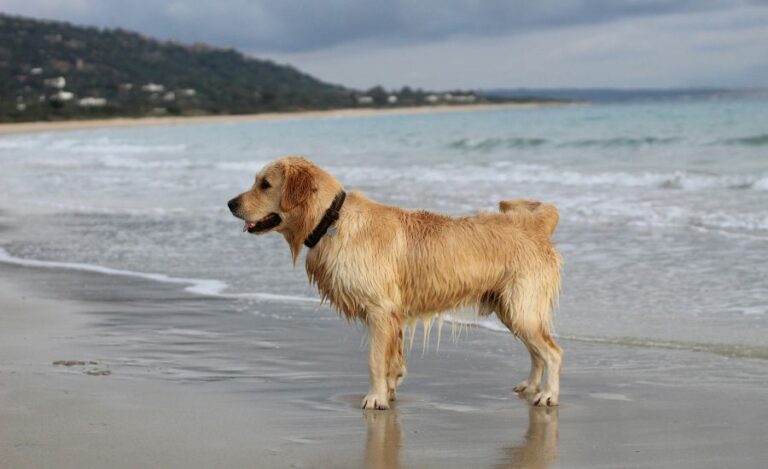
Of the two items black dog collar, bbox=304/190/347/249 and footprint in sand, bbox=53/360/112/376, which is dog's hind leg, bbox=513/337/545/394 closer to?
black dog collar, bbox=304/190/347/249

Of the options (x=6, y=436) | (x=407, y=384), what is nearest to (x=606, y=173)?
(x=407, y=384)

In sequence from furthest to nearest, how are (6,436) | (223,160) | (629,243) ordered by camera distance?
(223,160) < (629,243) < (6,436)

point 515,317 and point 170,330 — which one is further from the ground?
point 515,317

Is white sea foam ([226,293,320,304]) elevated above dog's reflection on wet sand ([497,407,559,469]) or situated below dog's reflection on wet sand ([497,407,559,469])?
below

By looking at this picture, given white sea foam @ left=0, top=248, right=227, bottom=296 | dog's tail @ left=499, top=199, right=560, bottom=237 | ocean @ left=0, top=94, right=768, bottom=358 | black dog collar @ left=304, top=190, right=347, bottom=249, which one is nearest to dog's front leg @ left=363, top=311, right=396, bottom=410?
black dog collar @ left=304, top=190, right=347, bottom=249

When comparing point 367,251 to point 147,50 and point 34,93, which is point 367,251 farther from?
point 147,50

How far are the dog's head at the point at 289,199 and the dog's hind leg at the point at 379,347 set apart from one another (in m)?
0.55

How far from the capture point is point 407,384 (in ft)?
19.6

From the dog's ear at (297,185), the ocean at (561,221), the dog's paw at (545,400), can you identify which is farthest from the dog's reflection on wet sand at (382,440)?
the ocean at (561,221)

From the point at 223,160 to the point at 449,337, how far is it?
84.4ft

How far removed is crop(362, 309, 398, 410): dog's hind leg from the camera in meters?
5.39

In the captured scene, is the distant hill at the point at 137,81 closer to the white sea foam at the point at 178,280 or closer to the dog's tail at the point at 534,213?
the white sea foam at the point at 178,280

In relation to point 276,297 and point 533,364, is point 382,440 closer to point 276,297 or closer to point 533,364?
point 533,364

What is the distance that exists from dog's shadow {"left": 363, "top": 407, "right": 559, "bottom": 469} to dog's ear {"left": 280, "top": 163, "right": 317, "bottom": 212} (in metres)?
1.11
